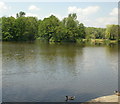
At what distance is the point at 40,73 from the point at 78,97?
30.9ft

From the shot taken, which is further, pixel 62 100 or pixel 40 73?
pixel 40 73

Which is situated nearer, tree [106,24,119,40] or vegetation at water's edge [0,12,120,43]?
vegetation at water's edge [0,12,120,43]

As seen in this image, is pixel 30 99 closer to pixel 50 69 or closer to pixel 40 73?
pixel 40 73

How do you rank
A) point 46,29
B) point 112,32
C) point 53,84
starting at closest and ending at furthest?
point 53,84 → point 46,29 → point 112,32

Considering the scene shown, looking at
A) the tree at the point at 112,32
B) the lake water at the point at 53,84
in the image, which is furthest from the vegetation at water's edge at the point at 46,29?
the lake water at the point at 53,84

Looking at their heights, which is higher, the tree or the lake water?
the tree

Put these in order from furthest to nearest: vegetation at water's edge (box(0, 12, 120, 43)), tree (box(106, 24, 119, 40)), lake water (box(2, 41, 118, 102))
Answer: tree (box(106, 24, 119, 40))
vegetation at water's edge (box(0, 12, 120, 43))
lake water (box(2, 41, 118, 102))

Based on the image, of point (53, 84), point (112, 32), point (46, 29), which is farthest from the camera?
point (112, 32)

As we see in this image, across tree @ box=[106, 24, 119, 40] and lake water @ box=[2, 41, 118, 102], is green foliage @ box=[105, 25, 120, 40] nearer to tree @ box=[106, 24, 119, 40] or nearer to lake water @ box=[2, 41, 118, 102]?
tree @ box=[106, 24, 119, 40]

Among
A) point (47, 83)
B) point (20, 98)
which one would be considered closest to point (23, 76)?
point (47, 83)

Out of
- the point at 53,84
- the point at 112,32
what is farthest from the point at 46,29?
the point at 53,84

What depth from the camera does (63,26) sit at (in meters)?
Answer: 104

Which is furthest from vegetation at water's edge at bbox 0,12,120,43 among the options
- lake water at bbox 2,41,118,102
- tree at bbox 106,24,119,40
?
lake water at bbox 2,41,118,102

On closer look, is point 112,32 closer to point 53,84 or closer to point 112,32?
point 112,32
